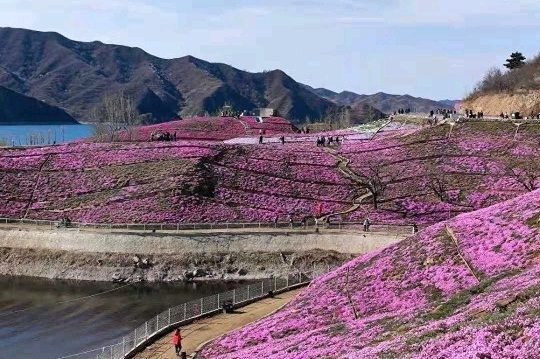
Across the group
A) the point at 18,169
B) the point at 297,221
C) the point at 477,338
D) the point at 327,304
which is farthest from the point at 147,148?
the point at 477,338

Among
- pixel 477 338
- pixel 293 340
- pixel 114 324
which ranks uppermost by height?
pixel 477 338

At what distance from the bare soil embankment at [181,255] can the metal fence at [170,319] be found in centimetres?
734

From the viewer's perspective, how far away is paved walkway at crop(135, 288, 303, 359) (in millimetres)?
37750

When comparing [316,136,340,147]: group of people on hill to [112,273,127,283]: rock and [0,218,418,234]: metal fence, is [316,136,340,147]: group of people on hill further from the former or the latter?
[112,273,127,283]: rock

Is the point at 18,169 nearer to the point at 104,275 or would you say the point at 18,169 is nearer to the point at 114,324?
the point at 104,275

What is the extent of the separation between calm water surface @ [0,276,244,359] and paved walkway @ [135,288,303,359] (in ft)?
24.2

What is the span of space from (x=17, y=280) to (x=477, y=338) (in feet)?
180

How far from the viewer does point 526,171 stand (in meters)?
78.5

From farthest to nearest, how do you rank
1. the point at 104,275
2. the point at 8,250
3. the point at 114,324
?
the point at 8,250
the point at 104,275
the point at 114,324

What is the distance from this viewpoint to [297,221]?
232 feet

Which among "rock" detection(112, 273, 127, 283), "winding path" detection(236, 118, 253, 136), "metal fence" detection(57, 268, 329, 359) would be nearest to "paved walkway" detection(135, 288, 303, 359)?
"metal fence" detection(57, 268, 329, 359)

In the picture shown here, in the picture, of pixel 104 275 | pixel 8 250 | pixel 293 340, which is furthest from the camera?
pixel 8 250

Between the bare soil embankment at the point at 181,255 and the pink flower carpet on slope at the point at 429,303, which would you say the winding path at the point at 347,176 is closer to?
the bare soil embankment at the point at 181,255

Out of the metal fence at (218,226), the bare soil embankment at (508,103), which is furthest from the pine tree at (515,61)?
the metal fence at (218,226)
